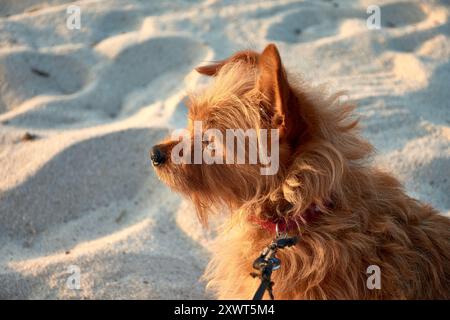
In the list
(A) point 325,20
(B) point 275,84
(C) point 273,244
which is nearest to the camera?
(B) point 275,84

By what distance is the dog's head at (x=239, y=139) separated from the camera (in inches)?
81.6

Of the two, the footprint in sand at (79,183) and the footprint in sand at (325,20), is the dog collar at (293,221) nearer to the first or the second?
the footprint in sand at (79,183)

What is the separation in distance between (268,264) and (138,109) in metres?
2.55

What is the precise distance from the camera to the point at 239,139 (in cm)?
218

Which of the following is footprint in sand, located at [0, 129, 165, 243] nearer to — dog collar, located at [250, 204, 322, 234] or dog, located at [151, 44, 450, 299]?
dog, located at [151, 44, 450, 299]

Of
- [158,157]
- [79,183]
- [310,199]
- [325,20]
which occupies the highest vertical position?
[325,20]

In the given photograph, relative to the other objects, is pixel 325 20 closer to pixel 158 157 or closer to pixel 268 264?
pixel 158 157

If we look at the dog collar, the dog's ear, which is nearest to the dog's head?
the dog's ear

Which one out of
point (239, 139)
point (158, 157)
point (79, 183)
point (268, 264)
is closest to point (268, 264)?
point (268, 264)

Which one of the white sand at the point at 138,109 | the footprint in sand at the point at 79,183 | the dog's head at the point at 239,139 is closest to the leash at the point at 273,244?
the dog's head at the point at 239,139

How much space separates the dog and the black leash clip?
4.4 inches

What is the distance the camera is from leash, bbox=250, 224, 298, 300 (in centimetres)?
195
